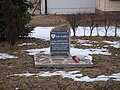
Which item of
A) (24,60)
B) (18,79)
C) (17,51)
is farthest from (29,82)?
(17,51)

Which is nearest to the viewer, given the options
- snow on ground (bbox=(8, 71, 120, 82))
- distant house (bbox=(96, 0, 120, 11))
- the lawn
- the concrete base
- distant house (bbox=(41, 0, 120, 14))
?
the lawn

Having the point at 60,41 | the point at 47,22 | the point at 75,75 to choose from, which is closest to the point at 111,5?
the point at 47,22

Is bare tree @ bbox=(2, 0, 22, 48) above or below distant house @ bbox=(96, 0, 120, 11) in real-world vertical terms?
above

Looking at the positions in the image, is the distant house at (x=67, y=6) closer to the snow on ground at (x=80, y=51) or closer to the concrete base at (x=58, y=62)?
the snow on ground at (x=80, y=51)

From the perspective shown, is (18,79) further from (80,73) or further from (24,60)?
(24,60)

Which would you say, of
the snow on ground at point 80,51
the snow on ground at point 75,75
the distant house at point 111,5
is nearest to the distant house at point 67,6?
the distant house at point 111,5

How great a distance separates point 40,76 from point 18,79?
0.54 m

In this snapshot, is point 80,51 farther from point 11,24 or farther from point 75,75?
point 75,75

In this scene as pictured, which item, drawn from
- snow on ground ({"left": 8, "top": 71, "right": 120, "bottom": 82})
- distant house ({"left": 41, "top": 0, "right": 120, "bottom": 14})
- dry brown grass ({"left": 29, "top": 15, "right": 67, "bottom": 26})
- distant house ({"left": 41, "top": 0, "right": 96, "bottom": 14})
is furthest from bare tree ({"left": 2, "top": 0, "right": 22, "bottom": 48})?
distant house ({"left": 41, "top": 0, "right": 96, "bottom": 14})

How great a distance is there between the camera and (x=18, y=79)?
8297 millimetres

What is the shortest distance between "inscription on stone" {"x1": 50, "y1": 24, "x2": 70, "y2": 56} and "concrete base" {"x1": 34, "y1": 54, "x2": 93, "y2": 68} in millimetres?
229

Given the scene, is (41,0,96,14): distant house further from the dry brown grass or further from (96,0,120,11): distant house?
the dry brown grass

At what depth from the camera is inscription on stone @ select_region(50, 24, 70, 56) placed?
10.8 meters

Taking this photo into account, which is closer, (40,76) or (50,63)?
(40,76)
